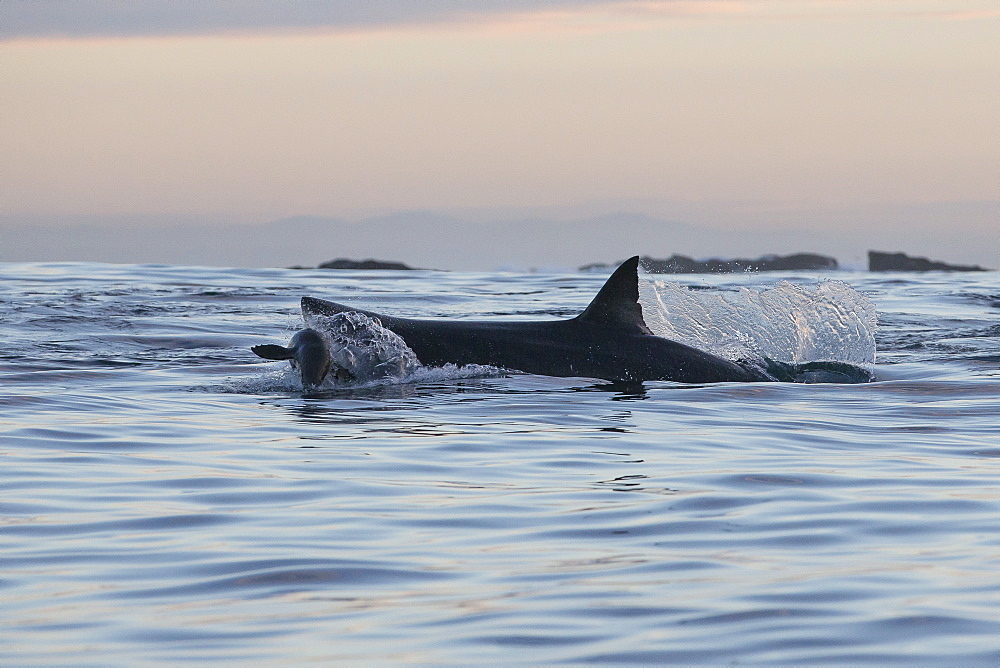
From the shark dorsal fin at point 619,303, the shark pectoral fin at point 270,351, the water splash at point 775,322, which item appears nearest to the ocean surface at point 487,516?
the shark pectoral fin at point 270,351

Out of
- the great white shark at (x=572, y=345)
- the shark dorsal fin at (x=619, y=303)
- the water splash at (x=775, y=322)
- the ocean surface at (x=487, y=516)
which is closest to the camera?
the ocean surface at (x=487, y=516)

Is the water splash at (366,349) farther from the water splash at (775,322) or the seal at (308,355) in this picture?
the water splash at (775,322)

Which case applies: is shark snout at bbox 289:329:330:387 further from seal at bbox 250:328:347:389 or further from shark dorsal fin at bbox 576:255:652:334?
shark dorsal fin at bbox 576:255:652:334

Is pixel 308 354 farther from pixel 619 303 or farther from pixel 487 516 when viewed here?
pixel 487 516

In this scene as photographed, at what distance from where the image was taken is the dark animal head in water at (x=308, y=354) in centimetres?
1340

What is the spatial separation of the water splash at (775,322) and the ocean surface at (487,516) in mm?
1016

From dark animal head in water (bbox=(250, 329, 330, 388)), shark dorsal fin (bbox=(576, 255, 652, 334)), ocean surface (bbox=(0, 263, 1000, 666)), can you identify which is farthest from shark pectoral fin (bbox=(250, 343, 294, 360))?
shark dorsal fin (bbox=(576, 255, 652, 334))

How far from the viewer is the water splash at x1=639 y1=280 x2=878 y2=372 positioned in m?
17.6

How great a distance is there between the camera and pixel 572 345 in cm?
1433

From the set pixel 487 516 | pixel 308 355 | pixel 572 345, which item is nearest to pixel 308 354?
pixel 308 355

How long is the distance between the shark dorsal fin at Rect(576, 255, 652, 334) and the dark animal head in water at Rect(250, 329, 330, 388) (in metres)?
2.69

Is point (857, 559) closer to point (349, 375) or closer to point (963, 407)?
point (963, 407)

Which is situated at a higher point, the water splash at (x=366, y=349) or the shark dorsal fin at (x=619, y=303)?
the shark dorsal fin at (x=619, y=303)

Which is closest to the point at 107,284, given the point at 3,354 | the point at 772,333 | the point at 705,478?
the point at 3,354
